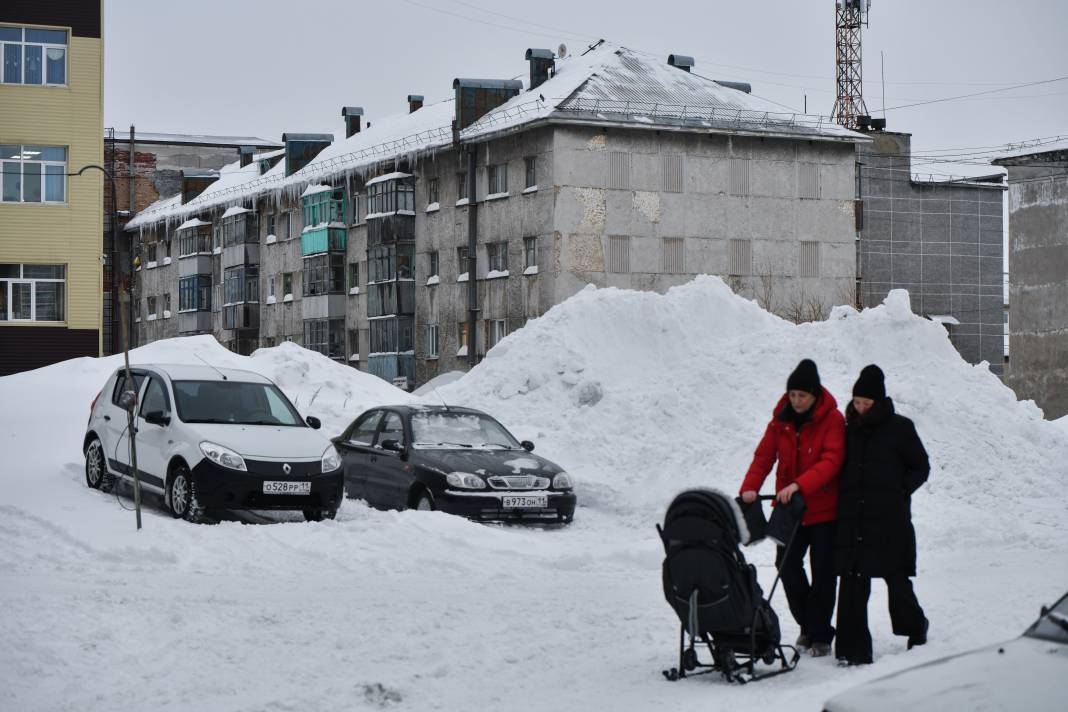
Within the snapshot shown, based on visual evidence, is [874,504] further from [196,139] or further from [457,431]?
[196,139]

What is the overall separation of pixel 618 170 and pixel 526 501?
32158 mm

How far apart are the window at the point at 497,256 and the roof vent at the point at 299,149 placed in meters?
17.8

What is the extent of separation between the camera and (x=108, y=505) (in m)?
15.3

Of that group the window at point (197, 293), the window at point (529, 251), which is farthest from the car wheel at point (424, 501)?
the window at point (197, 293)

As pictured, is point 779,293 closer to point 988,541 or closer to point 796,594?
point 988,541

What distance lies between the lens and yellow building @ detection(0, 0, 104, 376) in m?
36.9

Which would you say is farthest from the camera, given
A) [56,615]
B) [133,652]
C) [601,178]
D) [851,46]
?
[851,46]

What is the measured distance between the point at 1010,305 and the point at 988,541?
47899 mm

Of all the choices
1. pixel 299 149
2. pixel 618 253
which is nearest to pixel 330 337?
pixel 299 149

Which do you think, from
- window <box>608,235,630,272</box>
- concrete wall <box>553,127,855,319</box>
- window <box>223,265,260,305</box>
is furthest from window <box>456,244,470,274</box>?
window <box>223,265,260,305</box>

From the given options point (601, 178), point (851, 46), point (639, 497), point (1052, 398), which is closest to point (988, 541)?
point (639, 497)

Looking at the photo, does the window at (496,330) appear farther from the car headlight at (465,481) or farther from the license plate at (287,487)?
the license plate at (287,487)

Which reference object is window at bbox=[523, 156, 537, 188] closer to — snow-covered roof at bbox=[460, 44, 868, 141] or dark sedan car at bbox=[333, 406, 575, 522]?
snow-covered roof at bbox=[460, 44, 868, 141]

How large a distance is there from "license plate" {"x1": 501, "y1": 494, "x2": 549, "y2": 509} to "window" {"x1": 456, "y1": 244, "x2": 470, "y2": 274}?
3512 cm
